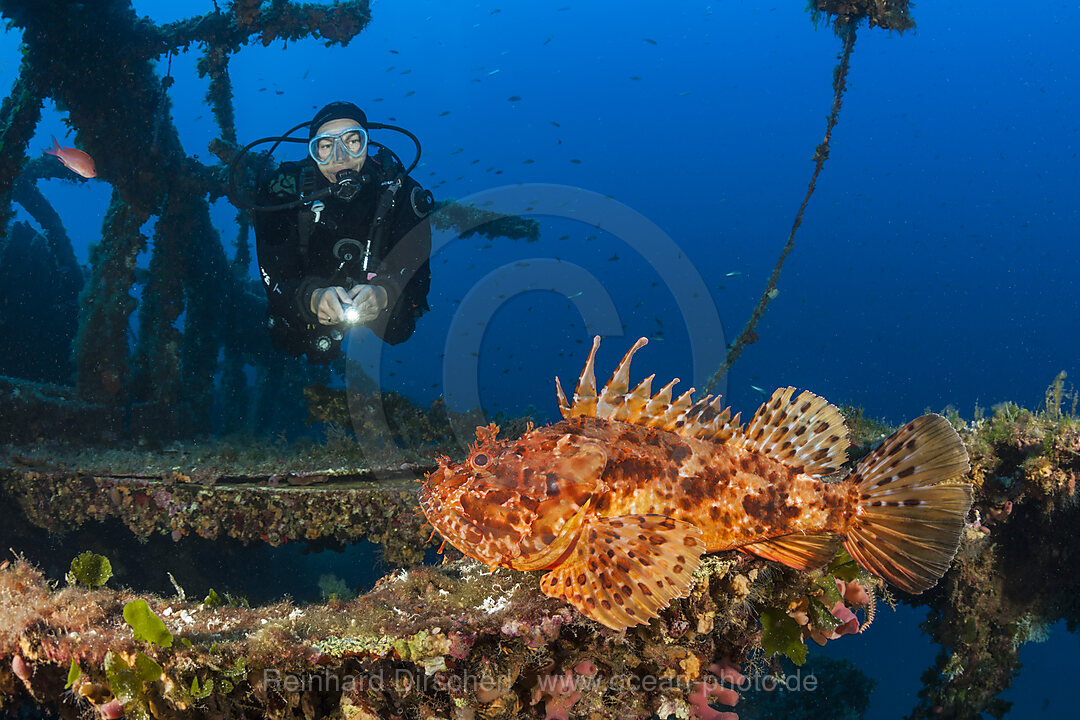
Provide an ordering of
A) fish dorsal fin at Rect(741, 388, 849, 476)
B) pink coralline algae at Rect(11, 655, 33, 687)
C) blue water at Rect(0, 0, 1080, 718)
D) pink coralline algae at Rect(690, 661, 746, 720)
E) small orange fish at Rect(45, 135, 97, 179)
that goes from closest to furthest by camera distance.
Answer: pink coralline algae at Rect(11, 655, 33, 687) → fish dorsal fin at Rect(741, 388, 849, 476) → pink coralline algae at Rect(690, 661, 746, 720) → small orange fish at Rect(45, 135, 97, 179) → blue water at Rect(0, 0, 1080, 718)

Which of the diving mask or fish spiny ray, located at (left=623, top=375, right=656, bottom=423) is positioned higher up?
the diving mask

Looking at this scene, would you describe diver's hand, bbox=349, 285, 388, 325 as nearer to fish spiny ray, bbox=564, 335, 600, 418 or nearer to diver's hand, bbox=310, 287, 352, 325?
diver's hand, bbox=310, 287, 352, 325

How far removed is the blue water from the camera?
8362 centimetres

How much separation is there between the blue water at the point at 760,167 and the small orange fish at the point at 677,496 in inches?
2479

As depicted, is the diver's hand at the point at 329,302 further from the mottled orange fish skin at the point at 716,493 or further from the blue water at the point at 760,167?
the blue water at the point at 760,167

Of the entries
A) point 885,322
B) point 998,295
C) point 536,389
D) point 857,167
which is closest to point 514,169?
point 536,389

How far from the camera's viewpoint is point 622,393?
8.54ft

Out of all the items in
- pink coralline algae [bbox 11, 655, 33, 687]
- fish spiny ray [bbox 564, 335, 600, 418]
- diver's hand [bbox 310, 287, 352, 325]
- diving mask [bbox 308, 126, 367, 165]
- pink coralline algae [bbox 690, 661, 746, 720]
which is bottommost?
pink coralline algae [bbox 11, 655, 33, 687]

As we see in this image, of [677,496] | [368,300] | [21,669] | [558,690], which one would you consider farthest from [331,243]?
[558,690]

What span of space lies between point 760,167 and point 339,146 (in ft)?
385

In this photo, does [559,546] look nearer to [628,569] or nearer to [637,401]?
[628,569]

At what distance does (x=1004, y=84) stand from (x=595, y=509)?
136 m

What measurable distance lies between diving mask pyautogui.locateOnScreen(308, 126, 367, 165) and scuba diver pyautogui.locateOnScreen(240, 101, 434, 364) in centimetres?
1

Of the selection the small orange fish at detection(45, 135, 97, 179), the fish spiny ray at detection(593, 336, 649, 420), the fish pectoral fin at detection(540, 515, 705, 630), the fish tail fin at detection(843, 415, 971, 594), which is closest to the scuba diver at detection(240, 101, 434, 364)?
the small orange fish at detection(45, 135, 97, 179)
